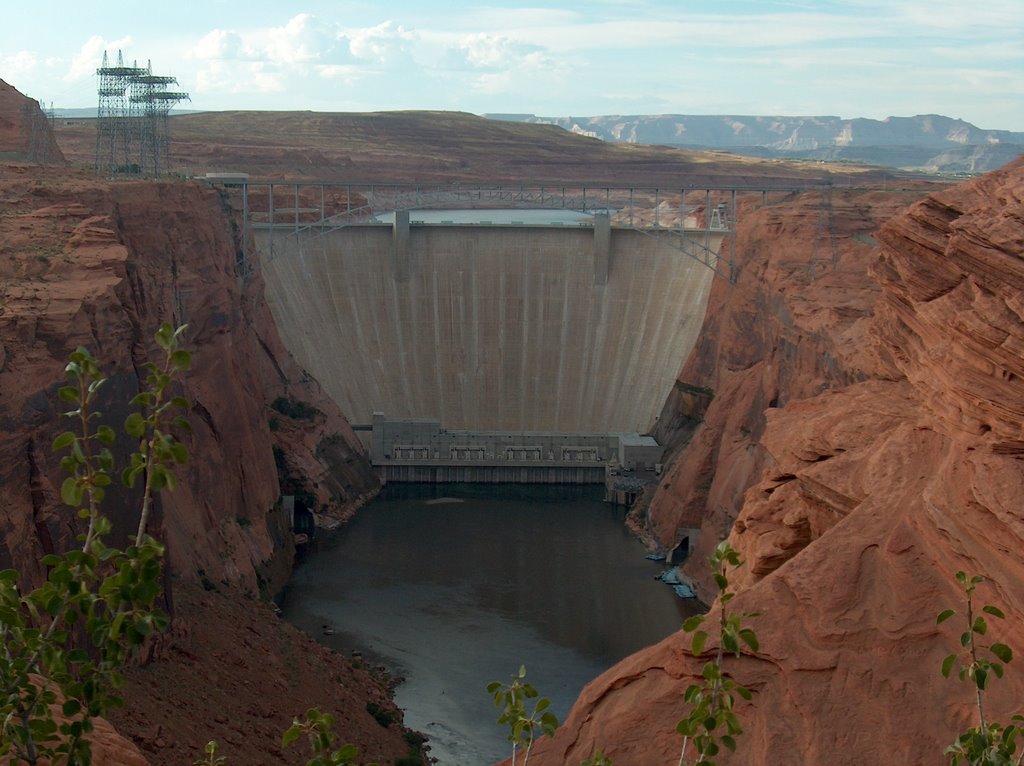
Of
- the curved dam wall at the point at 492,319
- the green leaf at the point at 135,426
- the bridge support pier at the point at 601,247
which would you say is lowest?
the curved dam wall at the point at 492,319

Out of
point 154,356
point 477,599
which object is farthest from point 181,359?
Answer: point 477,599

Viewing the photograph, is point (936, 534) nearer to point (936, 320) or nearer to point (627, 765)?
point (936, 320)

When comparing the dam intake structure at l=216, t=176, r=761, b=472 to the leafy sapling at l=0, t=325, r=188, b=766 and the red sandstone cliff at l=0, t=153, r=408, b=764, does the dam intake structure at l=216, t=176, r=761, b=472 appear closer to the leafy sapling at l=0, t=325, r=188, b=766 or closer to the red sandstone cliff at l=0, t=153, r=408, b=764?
the red sandstone cliff at l=0, t=153, r=408, b=764

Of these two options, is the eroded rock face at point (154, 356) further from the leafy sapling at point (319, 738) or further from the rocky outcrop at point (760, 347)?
the leafy sapling at point (319, 738)

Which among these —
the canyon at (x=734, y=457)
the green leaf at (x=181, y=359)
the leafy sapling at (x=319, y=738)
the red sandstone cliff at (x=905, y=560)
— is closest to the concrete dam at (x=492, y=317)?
the canyon at (x=734, y=457)

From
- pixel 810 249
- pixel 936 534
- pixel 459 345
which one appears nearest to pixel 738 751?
pixel 936 534

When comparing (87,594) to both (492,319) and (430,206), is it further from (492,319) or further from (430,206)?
(430,206)

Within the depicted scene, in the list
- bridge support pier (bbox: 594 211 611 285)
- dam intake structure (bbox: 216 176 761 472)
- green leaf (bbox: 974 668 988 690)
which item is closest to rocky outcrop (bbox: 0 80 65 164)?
dam intake structure (bbox: 216 176 761 472)
